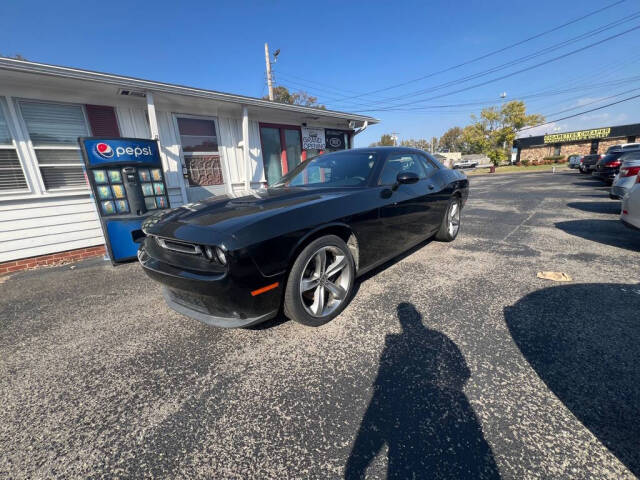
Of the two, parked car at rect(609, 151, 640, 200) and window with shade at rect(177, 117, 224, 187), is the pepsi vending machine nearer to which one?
window with shade at rect(177, 117, 224, 187)

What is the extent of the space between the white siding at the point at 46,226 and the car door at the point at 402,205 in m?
5.27

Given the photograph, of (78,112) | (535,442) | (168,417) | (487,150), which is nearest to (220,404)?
(168,417)

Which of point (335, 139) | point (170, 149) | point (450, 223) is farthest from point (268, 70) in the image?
point (450, 223)

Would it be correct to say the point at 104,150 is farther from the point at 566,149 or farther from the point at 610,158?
the point at 566,149

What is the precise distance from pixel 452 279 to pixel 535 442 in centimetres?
186

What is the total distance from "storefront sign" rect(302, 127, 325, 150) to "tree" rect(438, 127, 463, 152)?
278ft

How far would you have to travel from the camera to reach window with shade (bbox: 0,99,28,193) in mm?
4254

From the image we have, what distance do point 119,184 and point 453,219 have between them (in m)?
5.30

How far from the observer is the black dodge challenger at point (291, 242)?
1729 millimetres

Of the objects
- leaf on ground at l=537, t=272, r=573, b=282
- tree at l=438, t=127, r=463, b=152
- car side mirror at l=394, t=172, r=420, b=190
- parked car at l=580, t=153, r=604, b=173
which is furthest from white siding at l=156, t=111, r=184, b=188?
tree at l=438, t=127, r=463, b=152

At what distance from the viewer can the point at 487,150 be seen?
33312 millimetres

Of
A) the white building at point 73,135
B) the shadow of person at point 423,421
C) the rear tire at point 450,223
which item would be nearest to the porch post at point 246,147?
the white building at point 73,135

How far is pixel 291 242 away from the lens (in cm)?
192

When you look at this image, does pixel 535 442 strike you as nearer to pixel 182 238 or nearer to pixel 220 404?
pixel 220 404
